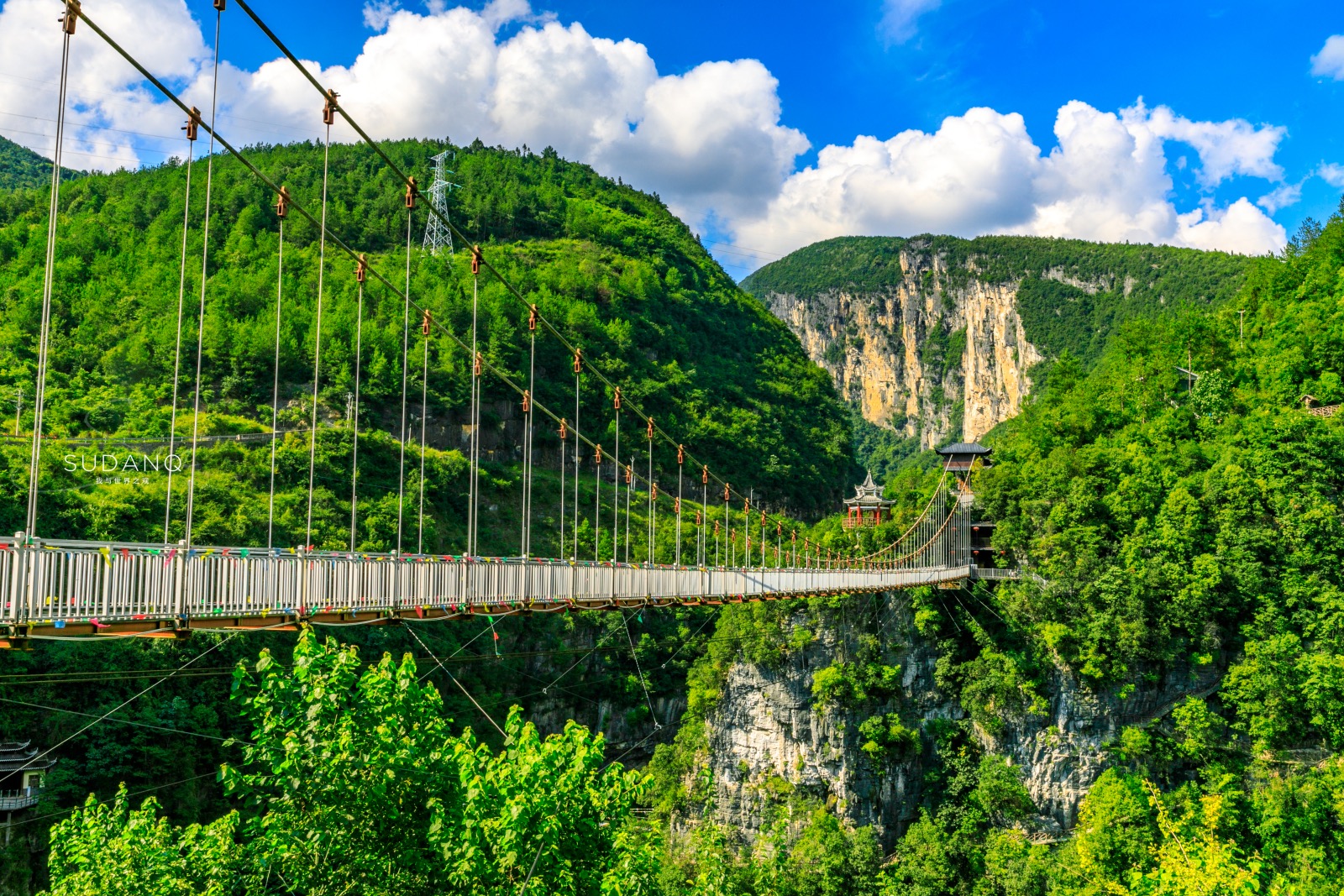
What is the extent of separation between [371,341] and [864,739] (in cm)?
3328

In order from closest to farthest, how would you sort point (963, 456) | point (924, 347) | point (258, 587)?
point (258, 587) < point (963, 456) < point (924, 347)

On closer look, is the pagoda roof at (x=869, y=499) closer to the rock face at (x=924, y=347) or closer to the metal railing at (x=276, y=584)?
the metal railing at (x=276, y=584)

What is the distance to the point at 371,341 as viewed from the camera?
161 ft

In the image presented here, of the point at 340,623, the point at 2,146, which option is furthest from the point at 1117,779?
the point at 2,146

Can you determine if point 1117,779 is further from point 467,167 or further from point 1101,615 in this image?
point 467,167

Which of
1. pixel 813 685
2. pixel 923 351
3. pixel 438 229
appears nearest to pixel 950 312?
pixel 923 351

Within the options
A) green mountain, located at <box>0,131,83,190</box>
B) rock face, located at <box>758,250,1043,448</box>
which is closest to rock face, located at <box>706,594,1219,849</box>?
green mountain, located at <box>0,131,83,190</box>

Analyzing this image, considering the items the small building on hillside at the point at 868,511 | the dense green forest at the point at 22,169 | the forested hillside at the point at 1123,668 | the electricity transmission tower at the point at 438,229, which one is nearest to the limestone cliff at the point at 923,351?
the electricity transmission tower at the point at 438,229

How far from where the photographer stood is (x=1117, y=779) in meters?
24.7

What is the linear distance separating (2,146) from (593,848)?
80.5 m

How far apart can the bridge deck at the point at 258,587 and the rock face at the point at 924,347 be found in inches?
5290

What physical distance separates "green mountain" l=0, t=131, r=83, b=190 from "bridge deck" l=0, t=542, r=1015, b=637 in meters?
63.2

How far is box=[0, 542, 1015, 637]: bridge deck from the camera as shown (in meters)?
5.55

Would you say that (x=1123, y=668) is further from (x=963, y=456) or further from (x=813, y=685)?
(x=963, y=456)
